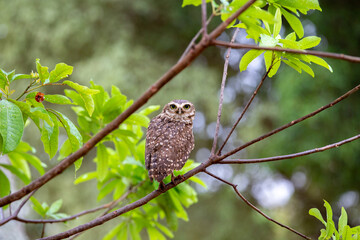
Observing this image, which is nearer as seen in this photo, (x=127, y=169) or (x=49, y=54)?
(x=127, y=169)

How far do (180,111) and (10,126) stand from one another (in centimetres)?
98

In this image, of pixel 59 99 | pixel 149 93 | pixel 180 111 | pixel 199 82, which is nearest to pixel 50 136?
pixel 59 99

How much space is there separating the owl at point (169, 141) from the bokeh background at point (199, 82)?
2.55 m

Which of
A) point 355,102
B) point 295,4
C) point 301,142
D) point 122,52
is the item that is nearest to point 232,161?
point 295,4

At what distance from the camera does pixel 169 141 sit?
1.46m

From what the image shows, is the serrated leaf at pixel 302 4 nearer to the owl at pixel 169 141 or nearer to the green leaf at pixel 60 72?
the green leaf at pixel 60 72

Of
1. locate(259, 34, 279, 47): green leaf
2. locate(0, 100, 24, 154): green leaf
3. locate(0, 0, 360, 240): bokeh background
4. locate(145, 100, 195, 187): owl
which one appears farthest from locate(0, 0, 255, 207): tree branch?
A: locate(0, 0, 360, 240): bokeh background

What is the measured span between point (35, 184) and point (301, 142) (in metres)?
3.62

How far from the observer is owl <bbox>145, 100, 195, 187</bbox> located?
1.33 metres

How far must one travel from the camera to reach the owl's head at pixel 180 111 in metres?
1.68

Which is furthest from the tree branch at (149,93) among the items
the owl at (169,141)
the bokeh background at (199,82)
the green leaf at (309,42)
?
the bokeh background at (199,82)

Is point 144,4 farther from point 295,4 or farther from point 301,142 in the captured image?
point 295,4

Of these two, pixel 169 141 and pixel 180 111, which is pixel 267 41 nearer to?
pixel 169 141

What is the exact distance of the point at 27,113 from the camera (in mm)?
891
